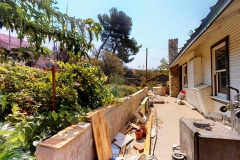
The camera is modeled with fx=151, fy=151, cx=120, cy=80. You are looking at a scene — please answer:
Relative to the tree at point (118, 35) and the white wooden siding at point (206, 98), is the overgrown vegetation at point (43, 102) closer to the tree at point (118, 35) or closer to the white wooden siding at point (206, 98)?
the white wooden siding at point (206, 98)

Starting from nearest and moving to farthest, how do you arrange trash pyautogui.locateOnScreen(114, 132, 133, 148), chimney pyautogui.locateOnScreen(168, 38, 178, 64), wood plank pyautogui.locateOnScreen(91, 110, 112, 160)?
wood plank pyautogui.locateOnScreen(91, 110, 112, 160)
trash pyautogui.locateOnScreen(114, 132, 133, 148)
chimney pyautogui.locateOnScreen(168, 38, 178, 64)

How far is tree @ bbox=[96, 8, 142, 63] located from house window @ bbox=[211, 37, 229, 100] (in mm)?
15776

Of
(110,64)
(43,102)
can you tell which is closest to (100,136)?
(43,102)

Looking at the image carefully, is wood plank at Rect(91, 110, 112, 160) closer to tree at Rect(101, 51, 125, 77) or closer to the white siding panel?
the white siding panel

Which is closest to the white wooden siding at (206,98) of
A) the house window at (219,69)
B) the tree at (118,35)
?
the house window at (219,69)

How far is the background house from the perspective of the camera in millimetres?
2837

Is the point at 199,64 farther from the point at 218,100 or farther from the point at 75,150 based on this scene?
the point at 75,150

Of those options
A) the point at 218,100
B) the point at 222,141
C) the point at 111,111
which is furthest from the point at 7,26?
the point at 218,100

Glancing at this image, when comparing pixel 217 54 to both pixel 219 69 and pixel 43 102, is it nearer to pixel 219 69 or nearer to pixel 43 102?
pixel 219 69

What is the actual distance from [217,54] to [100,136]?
193 inches

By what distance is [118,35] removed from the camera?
2086 centimetres

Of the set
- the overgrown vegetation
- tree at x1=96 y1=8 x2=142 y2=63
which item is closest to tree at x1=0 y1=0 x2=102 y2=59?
the overgrown vegetation

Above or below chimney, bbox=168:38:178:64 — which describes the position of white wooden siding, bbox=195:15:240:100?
below

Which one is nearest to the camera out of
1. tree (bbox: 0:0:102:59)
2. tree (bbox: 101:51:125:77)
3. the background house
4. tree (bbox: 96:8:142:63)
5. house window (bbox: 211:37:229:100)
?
tree (bbox: 0:0:102:59)
